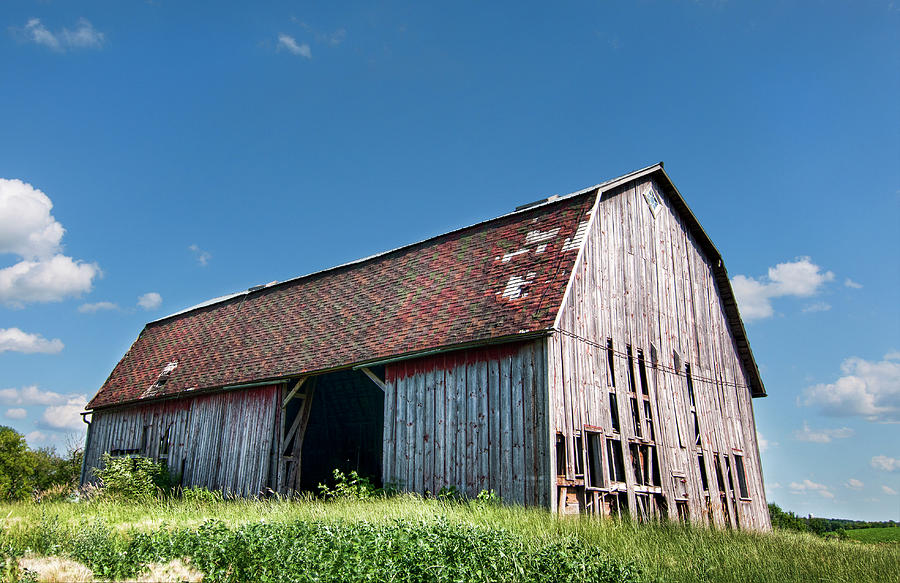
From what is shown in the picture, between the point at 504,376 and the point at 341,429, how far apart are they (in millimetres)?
11403

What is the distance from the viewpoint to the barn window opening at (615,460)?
14039mm

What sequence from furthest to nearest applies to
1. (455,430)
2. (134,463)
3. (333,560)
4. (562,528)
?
(134,463), (455,430), (562,528), (333,560)

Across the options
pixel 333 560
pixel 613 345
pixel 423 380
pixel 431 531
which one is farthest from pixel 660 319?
pixel 333 560

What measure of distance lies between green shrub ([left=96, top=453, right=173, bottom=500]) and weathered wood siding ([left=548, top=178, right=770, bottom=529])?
12.2 metres

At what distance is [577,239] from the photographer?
15.1 meters

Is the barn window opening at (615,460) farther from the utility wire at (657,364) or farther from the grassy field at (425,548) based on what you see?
the utility wire at (657,364)

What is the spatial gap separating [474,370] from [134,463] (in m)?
13.2

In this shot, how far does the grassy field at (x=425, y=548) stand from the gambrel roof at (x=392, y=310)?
402 cm

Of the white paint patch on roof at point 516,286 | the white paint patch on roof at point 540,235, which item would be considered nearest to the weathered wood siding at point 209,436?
the white paint patch on roof at point 516,286

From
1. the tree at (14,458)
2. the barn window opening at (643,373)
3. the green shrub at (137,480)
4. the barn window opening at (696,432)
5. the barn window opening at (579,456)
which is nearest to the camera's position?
the barn window opening at (579,456)

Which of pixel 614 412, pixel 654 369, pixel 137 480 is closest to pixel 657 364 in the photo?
pixel 654 369

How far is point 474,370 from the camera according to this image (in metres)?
14.2

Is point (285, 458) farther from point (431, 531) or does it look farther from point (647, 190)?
point (647, 190)

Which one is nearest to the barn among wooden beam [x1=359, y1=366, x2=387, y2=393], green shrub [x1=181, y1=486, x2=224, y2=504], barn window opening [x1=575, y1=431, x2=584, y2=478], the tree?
barn window opening [x1=575, y1=431, x2=584, y2=478]
